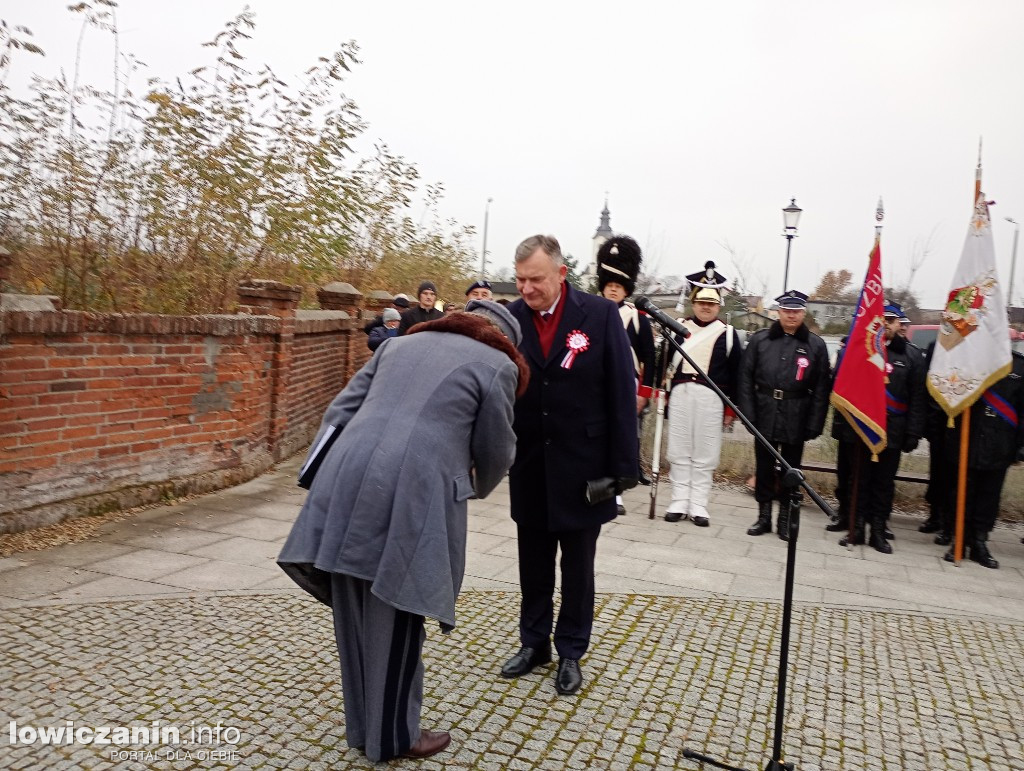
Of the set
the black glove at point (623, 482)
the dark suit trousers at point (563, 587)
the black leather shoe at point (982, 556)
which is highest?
the black glove at point (623, 482)

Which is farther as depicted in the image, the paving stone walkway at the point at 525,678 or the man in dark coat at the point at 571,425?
the man in dark coat at the point at 571,425

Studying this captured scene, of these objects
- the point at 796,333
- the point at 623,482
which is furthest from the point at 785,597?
the point at 796,333

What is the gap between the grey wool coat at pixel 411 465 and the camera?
299 centimetres

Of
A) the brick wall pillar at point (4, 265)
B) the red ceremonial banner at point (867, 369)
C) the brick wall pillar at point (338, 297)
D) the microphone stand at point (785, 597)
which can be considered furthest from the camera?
the brick wall pillar at point (338, 297)

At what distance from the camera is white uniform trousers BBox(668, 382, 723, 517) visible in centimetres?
774

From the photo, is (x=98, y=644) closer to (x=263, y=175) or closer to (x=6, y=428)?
(x=6, y=428)

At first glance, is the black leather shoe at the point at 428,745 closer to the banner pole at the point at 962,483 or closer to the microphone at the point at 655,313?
the microphone at the point at 655,313

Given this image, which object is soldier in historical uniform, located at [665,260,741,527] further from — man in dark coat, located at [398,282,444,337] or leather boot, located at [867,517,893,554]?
man in dark coat, located at [398,282,444,337]

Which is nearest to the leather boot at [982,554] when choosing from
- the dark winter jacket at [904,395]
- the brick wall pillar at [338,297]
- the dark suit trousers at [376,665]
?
the dark winter jacket at [904,395]

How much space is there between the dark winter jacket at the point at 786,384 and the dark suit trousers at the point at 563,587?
384cm

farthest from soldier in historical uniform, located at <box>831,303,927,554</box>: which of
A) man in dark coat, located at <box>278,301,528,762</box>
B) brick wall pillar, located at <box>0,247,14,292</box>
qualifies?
brick wall pillar, located at <box>0,247,14,292</box>

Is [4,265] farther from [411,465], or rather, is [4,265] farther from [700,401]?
[700,401]

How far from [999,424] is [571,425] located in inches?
182

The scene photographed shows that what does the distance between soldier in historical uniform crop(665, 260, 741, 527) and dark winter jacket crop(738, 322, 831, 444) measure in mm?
228
